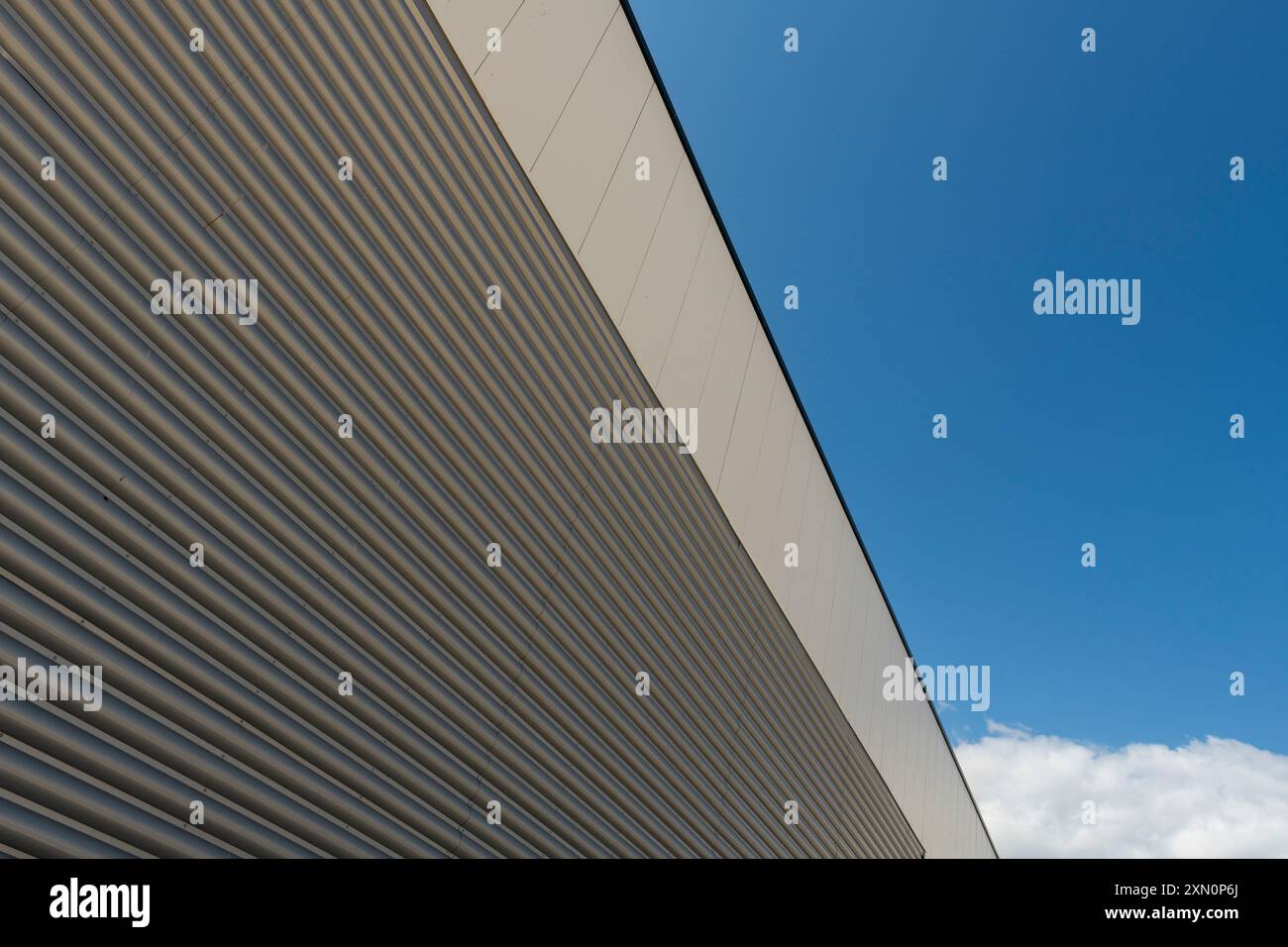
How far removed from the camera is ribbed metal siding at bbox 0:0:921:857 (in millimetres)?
2514

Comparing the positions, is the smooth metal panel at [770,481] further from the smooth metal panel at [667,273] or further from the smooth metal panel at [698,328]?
the smooth metal panel at [667,273]

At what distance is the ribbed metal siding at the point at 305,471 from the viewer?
99.0 inches

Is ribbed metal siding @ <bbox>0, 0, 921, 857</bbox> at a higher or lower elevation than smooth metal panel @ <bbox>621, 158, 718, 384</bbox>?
lower

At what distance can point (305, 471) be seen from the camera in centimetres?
330

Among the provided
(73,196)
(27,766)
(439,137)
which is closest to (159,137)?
(73,196)

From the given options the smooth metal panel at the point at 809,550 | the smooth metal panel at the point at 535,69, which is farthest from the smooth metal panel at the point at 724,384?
the smooth metal panel at the point at 535,69

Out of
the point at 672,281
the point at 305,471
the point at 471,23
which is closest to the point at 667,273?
the point at 672,281

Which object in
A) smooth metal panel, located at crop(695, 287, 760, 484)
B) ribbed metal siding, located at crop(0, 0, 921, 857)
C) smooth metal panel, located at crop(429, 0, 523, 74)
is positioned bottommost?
ribbed metal siding, located at crop(0, 0, 921, 857)

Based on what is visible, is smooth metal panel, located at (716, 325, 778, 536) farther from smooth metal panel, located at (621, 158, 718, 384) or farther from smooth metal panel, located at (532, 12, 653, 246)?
smooth metal panel, located at (532, 12, 653, 246)

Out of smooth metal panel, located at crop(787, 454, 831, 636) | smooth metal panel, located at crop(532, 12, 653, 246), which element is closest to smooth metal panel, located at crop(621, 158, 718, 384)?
smooth metal panel, located at crop(532, 12, 653, 246)
